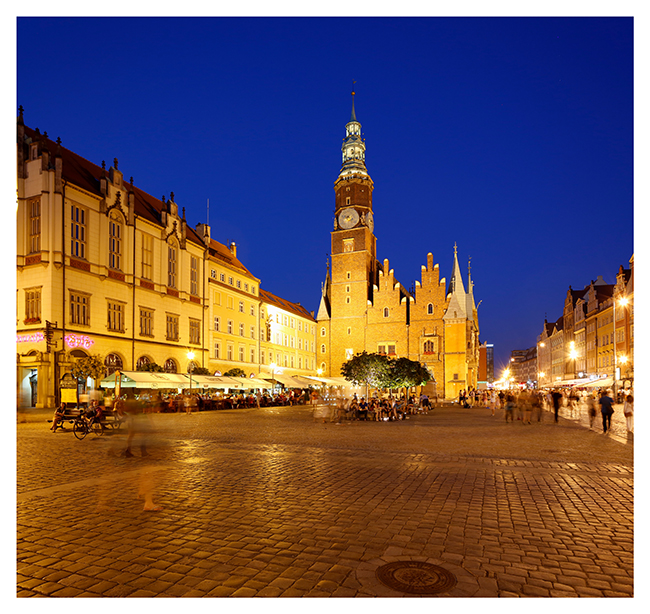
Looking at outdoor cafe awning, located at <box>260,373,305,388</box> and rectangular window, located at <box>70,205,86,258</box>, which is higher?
rectangular window, located at <box>70,205,86,258</box>

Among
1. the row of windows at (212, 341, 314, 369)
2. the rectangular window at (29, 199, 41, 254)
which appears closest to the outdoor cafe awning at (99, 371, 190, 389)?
the rectangular window at (29, 199, 41, 254)

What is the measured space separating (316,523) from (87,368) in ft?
85.0

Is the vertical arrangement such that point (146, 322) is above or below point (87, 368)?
above

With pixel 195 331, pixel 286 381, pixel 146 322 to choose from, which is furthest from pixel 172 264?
pixel 286 381

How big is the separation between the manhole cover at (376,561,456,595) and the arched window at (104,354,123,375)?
33.4 m

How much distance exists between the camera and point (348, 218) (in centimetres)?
7412

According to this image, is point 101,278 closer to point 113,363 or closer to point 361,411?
point 113,363

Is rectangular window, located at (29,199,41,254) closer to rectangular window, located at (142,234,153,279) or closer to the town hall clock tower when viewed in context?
rectangular window, located at (142,234,153,279)

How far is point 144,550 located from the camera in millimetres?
5578

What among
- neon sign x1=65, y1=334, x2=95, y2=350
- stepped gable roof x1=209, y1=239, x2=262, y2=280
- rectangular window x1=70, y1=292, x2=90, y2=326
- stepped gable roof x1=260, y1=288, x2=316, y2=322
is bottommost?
neon sign x1=65, y1=334, x2=95, y2=350

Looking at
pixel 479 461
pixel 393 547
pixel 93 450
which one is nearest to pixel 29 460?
pixel 93 450

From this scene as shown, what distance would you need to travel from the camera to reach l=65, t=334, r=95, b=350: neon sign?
31625mm
